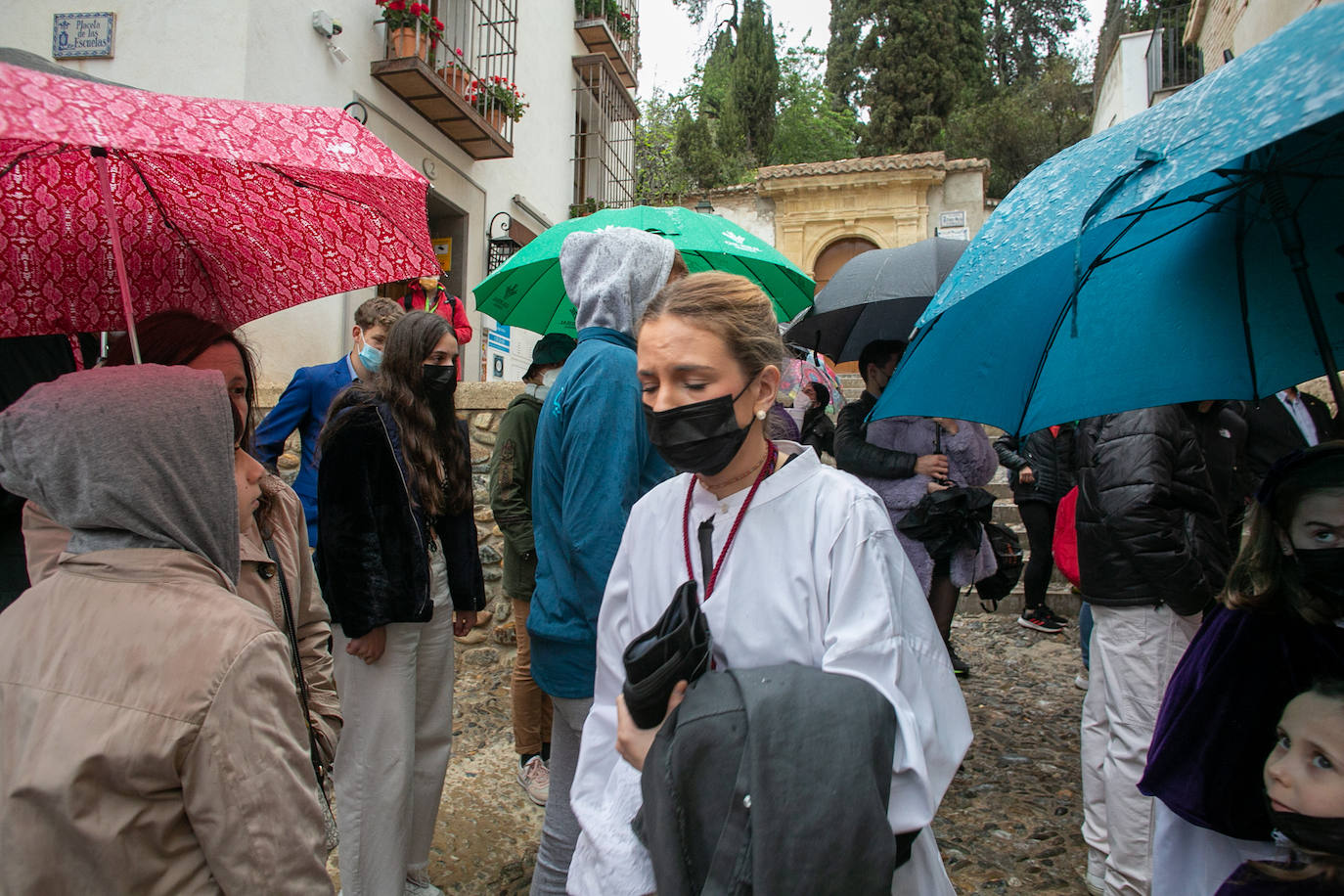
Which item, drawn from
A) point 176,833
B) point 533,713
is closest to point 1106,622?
point 533,713

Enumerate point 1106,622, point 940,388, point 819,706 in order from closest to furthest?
1. point 819,706
2. point 940,388
3. point 1106,622

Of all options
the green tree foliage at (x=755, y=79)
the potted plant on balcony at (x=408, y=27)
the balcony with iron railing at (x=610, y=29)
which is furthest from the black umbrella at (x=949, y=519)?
the green tree foliage at (x=755, y=79)

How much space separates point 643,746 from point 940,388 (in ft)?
3.80

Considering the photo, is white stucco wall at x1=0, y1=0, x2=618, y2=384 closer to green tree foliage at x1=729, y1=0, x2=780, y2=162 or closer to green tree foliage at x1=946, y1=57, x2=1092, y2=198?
green tree foliage at x1=946, y1=57, x2=1092, y2=198

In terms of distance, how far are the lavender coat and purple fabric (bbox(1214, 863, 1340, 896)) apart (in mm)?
2563

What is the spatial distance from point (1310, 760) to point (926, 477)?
107 inches

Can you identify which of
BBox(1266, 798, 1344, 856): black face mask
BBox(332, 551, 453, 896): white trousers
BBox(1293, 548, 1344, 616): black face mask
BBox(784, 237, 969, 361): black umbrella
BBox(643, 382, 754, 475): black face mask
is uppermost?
BBox(784, 237, 969, 361): black umbrella

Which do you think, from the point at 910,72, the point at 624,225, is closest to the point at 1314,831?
the point at 624,225

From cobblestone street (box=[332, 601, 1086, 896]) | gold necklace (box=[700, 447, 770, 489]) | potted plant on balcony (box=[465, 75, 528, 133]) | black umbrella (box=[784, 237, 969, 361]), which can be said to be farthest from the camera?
potted plant on balcony (box=[465, 75, 528, 133])

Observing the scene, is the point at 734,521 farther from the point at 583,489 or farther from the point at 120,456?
the point at 120,456

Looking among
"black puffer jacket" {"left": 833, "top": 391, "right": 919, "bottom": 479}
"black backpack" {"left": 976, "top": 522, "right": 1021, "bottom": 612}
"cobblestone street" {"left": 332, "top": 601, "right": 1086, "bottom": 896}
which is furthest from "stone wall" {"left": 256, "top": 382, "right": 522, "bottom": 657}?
"black backpack" {"left": 976, "top": 522, "right": 1021, "bottom": 612}

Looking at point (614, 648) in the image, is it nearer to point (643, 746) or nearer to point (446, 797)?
point (643, 746)

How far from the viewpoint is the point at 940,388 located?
1943 millimetres

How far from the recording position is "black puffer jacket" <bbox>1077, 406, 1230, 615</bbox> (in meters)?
2.50
